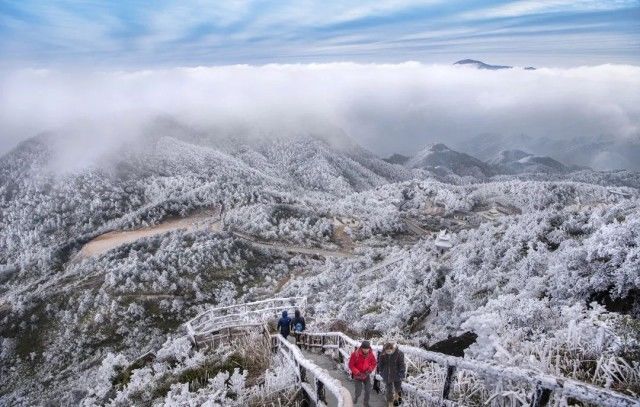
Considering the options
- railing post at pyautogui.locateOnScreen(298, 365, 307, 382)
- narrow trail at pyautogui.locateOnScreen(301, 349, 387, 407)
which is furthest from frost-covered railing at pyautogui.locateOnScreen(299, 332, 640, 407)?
railing post at pyautogui.locateOnScreen(298, 365, 307, 382)

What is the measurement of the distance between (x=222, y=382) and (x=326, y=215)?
93413 millimetres

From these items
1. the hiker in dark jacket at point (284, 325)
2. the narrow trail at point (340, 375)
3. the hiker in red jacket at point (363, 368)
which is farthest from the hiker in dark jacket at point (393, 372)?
the hiker in dark jacket at point (284, 325)

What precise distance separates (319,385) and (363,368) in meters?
1.09

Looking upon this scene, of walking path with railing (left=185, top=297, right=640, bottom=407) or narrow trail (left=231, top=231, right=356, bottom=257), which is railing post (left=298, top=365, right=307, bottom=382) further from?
narrow trail (left=231, top=231, right=356, bottom=257)

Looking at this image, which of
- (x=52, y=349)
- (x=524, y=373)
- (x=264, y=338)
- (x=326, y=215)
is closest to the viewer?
(x=524, y=373)

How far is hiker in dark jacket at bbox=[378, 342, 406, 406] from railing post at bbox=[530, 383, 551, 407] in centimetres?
322

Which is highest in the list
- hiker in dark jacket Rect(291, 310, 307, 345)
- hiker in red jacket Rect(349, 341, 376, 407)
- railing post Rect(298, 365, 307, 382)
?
hiker in red jacket Rect(349, 341, 376, 407)

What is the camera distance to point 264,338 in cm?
1636

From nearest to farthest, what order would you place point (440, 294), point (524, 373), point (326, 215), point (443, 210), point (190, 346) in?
point (524, 373) < point (190, 346) < point (440, 294) < point (326, 215) < point (443, 210)

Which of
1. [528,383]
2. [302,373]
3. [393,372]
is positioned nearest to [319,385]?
[393,372]

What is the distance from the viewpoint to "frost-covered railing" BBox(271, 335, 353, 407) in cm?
664

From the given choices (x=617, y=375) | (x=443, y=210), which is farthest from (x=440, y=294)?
(x=443, y=210)

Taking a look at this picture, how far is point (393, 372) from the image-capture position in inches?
329

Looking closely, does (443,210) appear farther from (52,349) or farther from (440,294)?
(440,294)
